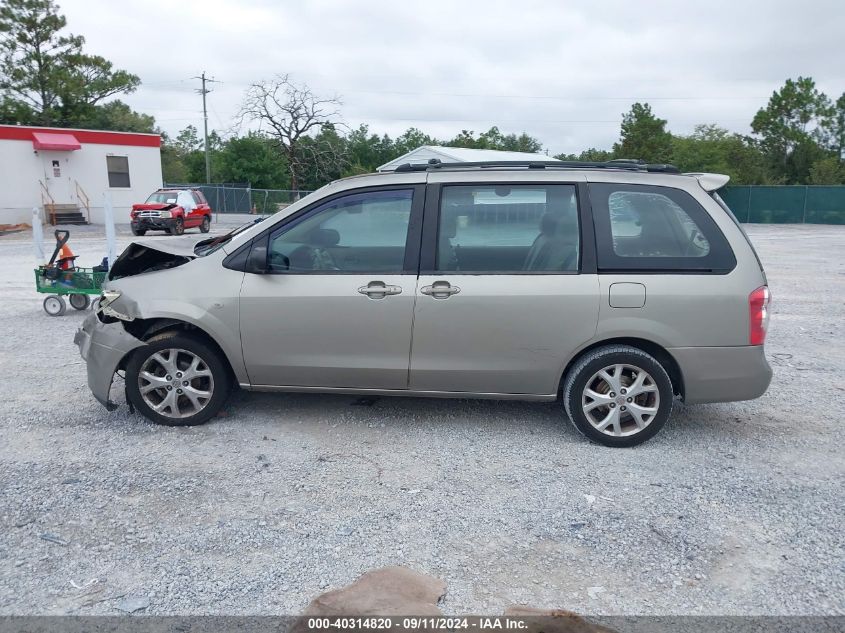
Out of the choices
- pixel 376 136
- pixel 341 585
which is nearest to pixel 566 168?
pixel 341 585

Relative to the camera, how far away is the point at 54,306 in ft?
30.8

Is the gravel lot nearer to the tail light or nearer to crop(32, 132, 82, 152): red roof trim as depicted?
the tail light

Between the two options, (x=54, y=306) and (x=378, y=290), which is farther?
(x=54, y=306)

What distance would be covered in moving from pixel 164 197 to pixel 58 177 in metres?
10.5

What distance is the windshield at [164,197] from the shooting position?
Answer: 25.9 meters

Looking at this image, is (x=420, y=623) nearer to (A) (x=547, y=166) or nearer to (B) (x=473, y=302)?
(B) (x=473, y=302)

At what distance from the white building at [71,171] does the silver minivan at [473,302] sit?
3171 cm

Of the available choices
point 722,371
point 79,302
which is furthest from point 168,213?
point 722,371

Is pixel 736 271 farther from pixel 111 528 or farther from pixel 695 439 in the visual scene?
pixel 111 528

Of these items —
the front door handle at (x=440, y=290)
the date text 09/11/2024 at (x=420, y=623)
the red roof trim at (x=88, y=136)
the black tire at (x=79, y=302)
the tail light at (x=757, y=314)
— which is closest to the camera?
the date text 09/11/2024 at (x=420, y=623)

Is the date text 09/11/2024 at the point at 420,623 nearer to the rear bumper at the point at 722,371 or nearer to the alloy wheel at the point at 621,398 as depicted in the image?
the alloy wheel at the point at 621,398

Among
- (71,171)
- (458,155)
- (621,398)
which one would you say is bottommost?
(621,398)

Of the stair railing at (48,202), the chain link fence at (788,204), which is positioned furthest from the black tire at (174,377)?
the chain link fence at (788,204)

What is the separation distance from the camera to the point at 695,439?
16.0ft
